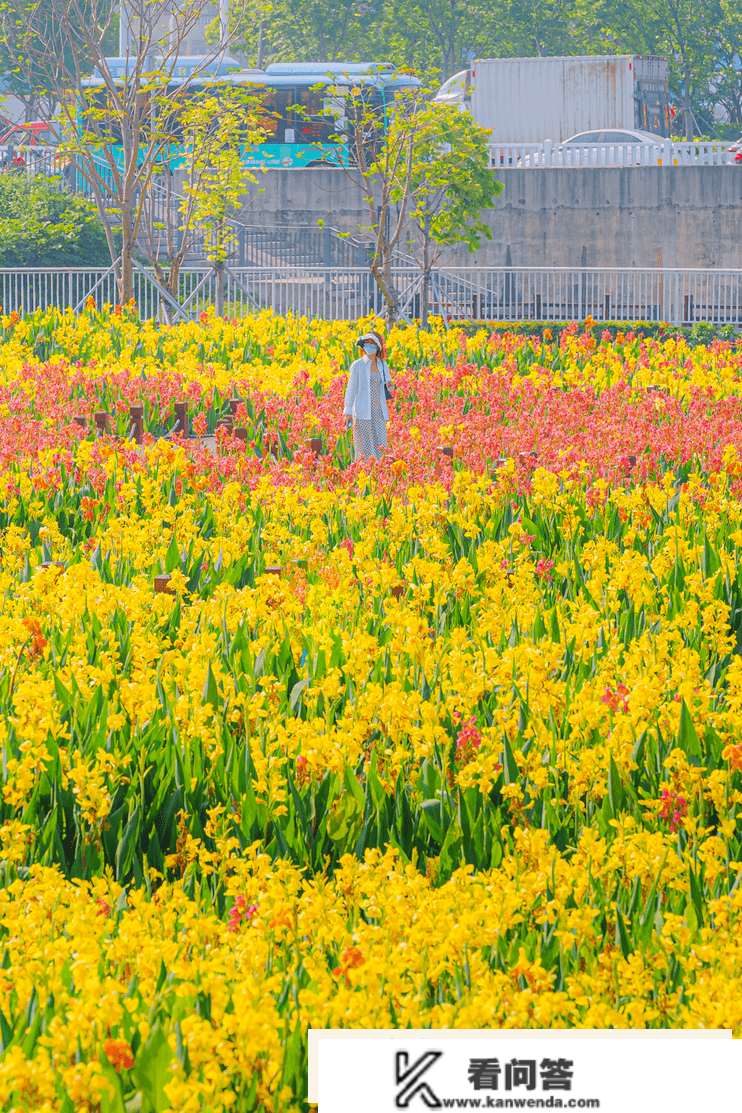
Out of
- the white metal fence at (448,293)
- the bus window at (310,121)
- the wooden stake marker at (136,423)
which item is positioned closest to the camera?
the wooden stake marker at (136,423)

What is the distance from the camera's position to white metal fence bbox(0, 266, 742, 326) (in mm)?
23062

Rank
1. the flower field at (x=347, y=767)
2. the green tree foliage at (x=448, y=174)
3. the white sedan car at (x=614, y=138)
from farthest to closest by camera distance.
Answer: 1. the white sedan car at (x=614, y=138)
2. the green tree foliage at (x=448, y=174)
3. the flower field at (x=347, y=767)

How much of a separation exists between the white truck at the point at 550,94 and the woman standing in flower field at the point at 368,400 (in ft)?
86.1

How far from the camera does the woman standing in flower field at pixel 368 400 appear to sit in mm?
9938

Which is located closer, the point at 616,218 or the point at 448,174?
the point at 448,174

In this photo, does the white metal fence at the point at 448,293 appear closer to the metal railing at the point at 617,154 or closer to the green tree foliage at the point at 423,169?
the green tree foliage at the point at 423,169

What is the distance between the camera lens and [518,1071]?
2139mm

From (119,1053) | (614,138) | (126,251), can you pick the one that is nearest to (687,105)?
(614,138)

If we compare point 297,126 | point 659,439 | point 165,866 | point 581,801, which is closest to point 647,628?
point 581,801

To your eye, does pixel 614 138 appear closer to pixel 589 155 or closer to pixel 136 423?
pixel 589 155

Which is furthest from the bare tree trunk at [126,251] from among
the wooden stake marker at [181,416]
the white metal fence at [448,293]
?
the wooden stake marker at [181,416]

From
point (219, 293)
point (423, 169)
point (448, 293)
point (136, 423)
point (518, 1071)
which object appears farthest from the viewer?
point (448, 293)

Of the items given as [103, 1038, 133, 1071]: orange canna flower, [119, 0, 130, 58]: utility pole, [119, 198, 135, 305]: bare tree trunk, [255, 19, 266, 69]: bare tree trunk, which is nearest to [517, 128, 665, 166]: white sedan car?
[119, 0, 130, 58]: utility pole

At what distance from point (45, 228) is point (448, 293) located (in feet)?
28.8
